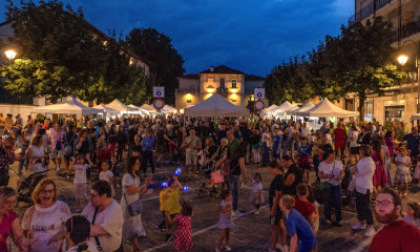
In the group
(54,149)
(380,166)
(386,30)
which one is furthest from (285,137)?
(386,30)

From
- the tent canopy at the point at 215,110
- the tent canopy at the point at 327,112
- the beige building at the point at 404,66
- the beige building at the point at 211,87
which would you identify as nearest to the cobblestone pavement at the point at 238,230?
the tent canopy at the point at 215,110

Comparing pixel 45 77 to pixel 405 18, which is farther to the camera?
pixel 405 18

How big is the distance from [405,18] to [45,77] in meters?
26.5

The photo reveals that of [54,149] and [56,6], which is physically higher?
[56,6]

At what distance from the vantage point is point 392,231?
2.61m

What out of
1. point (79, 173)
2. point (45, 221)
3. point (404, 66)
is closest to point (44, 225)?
point (45, 221)

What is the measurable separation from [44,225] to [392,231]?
10.6ft

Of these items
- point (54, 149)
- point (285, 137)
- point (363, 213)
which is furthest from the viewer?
point (285, 137)

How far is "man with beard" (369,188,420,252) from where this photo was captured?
2.52 m

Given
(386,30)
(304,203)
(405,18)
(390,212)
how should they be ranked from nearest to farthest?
(390,212) → (304,203) → (386,30) → (405,18)

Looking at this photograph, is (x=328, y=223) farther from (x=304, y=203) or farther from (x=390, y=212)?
(x=390, y=212)

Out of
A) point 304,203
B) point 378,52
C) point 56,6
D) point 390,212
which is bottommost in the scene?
point 304,203

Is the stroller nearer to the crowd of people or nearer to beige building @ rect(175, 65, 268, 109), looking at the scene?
the crowd of people

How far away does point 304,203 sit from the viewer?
15.6 feet
